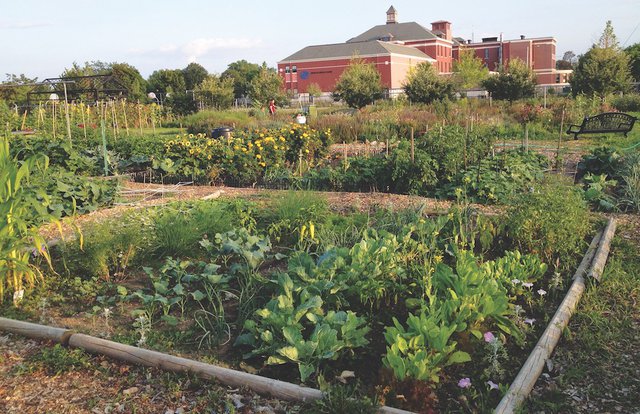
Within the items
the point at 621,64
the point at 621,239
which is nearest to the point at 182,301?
the point at 621,239

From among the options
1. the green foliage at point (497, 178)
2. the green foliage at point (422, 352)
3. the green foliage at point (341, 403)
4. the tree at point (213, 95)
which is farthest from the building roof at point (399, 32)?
the green foliage at point (341, 403)

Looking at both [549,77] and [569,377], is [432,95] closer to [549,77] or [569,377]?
[569,377]

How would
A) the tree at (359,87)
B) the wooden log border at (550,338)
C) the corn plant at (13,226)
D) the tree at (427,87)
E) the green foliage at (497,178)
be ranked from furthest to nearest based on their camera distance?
the tree at (359,87), the tree at (427,87), the green foliage at (497,178), the corn plant at (13,226), the wooden log border at (550,338)

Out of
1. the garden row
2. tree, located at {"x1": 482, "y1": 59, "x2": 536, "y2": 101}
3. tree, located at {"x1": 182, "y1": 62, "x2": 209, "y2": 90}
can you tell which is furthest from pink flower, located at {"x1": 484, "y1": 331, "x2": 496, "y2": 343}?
tree, located at {"x1": 182, "y1": 62, "x2": 209, "y2": 90}

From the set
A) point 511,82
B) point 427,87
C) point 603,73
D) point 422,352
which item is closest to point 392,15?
point 511,82

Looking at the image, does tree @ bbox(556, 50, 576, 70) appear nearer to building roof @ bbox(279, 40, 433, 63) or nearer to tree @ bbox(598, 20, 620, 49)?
building roof @ bbox(279, 40, 433, 63)

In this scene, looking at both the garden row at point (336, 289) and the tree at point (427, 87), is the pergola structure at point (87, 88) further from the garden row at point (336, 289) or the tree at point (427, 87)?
the garden row at point (336, 289)

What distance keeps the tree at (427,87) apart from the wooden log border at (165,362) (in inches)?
1024

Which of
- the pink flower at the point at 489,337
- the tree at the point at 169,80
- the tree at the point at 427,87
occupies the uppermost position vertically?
the tree at the point at 169,80

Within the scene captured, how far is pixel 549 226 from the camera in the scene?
16.5 ft

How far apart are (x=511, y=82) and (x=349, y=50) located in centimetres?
3770

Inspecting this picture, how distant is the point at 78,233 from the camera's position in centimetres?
515

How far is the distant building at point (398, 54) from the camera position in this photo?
6184 centimetres

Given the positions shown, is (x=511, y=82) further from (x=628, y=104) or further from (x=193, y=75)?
(x=193, y=75)
